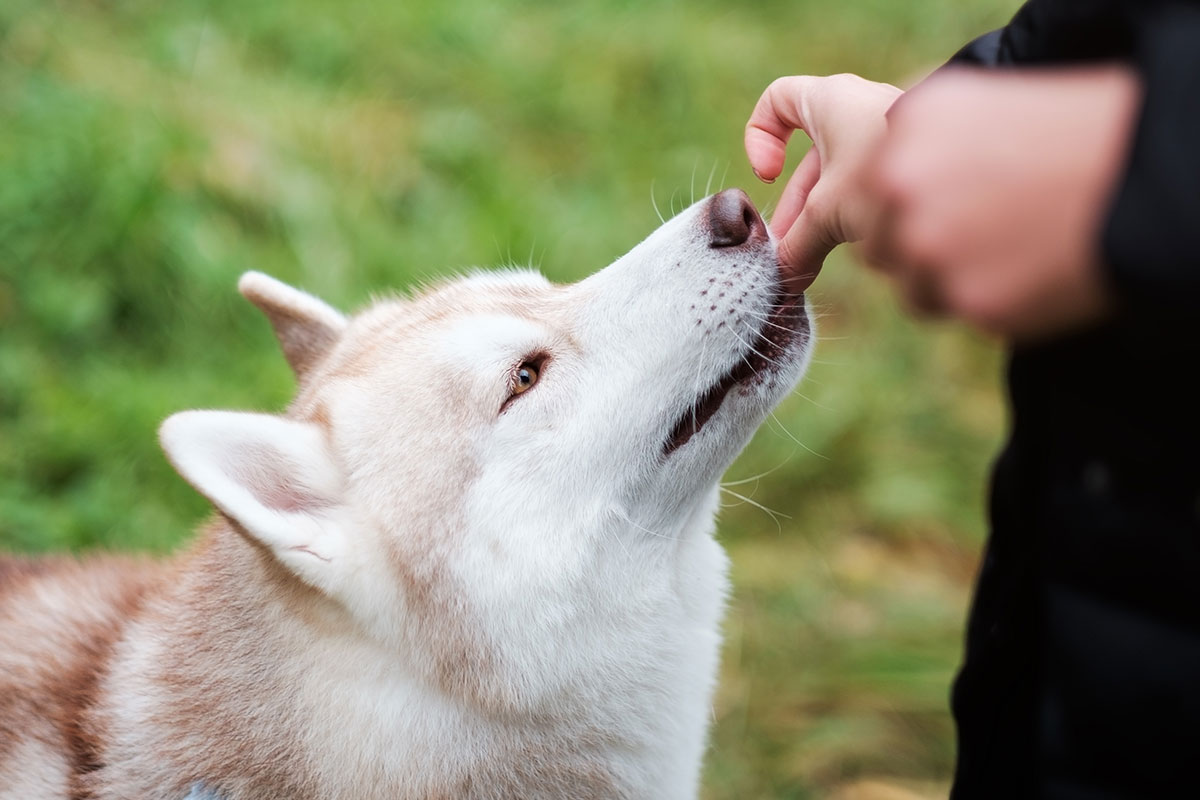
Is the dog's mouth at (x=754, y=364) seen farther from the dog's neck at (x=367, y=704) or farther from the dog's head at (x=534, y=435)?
the dog's neck at (x=367, y=704)

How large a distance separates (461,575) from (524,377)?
0.44 metres

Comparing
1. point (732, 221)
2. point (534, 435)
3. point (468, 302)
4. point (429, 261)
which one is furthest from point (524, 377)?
point (429, 261)

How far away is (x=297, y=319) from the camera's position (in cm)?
278

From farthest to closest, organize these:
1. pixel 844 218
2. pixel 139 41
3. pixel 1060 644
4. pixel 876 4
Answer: pixel 876 4 → pixel 139 41 → pixel 844 218 → pixel 1060 644

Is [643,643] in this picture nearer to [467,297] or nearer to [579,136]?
[467,297]

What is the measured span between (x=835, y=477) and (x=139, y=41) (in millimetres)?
3973

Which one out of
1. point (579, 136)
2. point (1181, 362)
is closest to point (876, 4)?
point (579, 136)

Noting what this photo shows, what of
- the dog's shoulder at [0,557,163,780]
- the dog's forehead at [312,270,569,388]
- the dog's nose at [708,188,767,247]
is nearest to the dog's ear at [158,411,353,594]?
the dog's forehead at [312,270,569,388]

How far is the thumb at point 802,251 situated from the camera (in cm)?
183

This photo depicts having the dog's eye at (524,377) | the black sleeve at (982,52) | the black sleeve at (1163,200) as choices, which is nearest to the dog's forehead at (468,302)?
the dog's eye at (524,377)

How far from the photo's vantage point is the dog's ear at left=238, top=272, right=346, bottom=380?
2750 mm

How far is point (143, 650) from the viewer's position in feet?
7.44

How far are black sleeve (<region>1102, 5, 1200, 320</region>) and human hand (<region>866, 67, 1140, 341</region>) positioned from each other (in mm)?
21

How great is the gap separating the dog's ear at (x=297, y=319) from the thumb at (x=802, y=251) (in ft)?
3.92
